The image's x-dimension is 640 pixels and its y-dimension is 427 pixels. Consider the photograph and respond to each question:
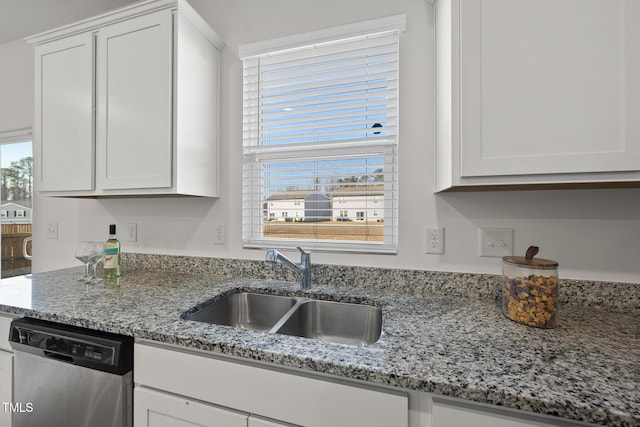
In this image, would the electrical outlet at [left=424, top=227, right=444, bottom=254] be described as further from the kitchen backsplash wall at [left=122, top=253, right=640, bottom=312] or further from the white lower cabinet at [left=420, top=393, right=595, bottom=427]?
the white lower cabinet at [left=420, top=393, right=595, bottom=427]

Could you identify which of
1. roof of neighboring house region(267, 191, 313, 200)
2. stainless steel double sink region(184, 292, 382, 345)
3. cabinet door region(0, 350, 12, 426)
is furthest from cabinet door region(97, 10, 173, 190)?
cabinet door region(0, 350, 12, 426)

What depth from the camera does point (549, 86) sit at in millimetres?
897

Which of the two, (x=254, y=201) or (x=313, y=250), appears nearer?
(x=313, y=250)

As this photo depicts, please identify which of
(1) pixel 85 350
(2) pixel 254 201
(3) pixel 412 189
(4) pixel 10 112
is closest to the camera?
(1) pixel 85 350

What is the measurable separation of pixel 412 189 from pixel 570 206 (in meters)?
0.62

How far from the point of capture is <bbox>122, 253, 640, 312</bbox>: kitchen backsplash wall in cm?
112

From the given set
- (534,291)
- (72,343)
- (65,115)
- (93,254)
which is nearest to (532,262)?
(534,291)

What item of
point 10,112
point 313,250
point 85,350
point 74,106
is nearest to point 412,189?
point 313,250

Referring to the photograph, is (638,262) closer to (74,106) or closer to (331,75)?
(331,75)

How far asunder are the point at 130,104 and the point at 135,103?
0.11 feet

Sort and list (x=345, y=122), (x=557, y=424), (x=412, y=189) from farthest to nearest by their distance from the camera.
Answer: (x=345, y=122) → (x=412, y=189) → (x=557, y=424)

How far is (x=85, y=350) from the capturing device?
966 millimetres

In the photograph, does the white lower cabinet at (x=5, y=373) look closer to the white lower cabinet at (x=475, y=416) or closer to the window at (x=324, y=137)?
the window at (x=324, y=137)

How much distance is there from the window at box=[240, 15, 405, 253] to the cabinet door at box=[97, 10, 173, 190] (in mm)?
425
